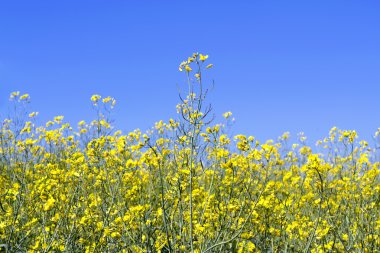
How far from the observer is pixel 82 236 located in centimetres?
539

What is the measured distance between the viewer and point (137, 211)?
432 cm

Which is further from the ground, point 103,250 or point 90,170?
point 90,170

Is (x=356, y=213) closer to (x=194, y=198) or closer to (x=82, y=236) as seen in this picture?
(x=194, y=198)

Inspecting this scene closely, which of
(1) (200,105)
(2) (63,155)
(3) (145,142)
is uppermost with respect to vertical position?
(2) (63,155)

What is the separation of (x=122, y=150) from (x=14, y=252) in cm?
155

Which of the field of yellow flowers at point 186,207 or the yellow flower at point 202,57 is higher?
the yellow flower at point 202,57

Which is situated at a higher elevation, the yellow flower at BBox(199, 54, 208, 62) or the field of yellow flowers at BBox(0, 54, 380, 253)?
the yellow flower at BBox(199, 54, 208, 62)

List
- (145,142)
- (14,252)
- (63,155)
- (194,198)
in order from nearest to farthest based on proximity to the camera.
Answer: (145,142) → (194,198) → (14,252) → (63,155)

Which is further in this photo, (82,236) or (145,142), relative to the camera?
(82,236)

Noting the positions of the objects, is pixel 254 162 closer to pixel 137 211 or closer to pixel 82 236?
pixel 137 211

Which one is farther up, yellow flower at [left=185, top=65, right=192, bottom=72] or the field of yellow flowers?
yellow flower at [left=185, top=65, right=192, bottom=72]

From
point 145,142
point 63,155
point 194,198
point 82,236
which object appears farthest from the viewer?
point 63,155

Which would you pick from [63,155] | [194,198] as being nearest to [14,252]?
[194,198]

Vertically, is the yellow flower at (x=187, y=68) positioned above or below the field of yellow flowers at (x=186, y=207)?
above
